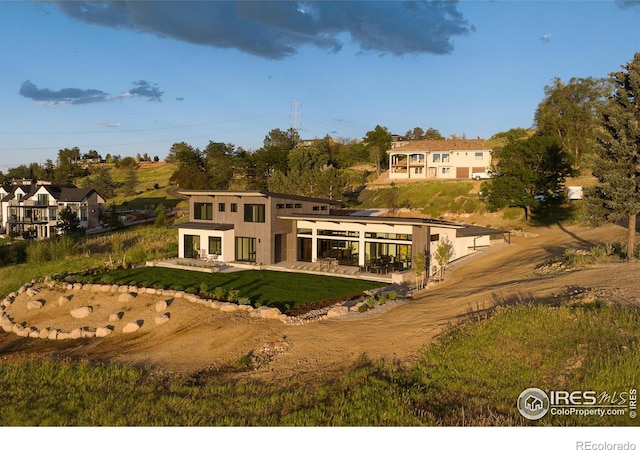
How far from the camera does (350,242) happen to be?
1130 inches

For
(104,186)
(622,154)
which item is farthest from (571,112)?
(104,186)

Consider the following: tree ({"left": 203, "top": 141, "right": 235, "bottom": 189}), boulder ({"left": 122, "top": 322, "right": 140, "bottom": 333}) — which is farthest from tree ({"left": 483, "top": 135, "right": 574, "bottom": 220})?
tree ({"left": 203, "top": 141, "right": 235, "bottom": 189})

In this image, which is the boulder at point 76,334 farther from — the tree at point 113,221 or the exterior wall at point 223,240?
the tree at point 113,221

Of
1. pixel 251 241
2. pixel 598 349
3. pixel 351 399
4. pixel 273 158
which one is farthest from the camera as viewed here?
pixel 273 158

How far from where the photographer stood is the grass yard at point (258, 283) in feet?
67.2

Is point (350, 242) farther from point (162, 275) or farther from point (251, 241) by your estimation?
point (162, 275)

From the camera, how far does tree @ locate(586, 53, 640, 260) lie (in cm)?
2080

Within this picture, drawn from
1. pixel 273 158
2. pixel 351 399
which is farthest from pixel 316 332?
pixel 273 158

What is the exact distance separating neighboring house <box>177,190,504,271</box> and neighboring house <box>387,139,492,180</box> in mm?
33924

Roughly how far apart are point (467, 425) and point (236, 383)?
6.04 m

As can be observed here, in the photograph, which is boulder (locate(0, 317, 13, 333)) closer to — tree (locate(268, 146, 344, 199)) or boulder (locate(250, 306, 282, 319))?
boulder (locate(250, 306, 282, 319))

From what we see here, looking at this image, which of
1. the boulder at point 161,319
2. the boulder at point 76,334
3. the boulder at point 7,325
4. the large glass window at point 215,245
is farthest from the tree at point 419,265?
the boulder at point 7,325

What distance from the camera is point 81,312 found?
779 inches

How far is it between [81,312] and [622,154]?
85.1 feet
